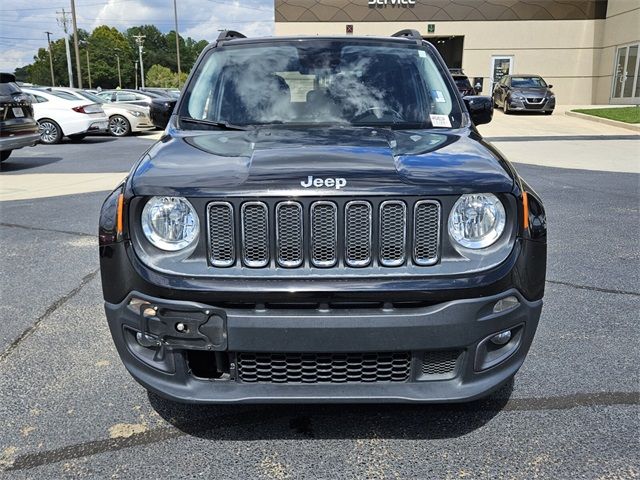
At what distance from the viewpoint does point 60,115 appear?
16.3m

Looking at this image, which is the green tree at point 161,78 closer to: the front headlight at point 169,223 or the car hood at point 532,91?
the car hood at point 532,91

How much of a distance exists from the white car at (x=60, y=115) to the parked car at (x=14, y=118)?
491 centimetres

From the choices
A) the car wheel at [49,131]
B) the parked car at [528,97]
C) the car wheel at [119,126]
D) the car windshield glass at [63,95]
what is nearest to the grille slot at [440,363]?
the car wheel at [49,131]

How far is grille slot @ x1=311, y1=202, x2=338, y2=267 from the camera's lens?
2252 millimetres

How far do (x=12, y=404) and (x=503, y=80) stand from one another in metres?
27.1

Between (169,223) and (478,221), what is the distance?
4.01ft

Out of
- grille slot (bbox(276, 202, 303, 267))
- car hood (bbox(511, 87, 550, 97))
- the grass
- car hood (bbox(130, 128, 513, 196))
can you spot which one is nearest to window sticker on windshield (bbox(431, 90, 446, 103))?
car hood (bbox(130, 128, 513, 196))

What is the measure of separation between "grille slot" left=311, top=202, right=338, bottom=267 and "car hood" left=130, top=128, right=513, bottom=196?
66 mm

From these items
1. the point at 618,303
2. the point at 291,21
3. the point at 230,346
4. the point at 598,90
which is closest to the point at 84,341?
the point at 230,346

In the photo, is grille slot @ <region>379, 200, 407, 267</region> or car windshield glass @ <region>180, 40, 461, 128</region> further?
car windshield glass @ <region>180, 40, 461, 128</region>

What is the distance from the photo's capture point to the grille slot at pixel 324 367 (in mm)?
2314

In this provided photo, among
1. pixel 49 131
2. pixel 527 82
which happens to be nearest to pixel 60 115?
pixel 49 131

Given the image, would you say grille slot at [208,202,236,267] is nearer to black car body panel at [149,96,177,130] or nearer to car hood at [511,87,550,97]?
black car body panel at [149,96,177,130]

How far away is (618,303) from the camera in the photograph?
4.21 metres
